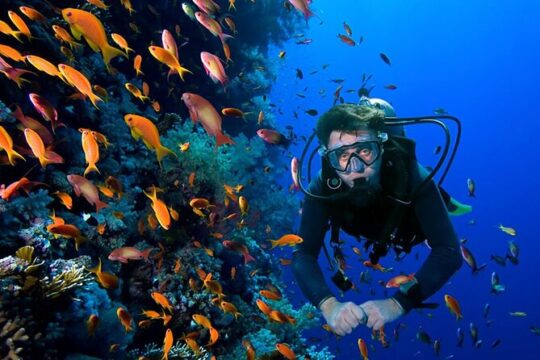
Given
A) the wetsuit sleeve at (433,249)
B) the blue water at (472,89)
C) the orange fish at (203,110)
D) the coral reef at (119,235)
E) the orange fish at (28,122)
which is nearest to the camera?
the wetsuit sleeve at (433,249)

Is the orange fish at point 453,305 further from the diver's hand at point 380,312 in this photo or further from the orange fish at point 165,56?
the orange fish at point 165,56

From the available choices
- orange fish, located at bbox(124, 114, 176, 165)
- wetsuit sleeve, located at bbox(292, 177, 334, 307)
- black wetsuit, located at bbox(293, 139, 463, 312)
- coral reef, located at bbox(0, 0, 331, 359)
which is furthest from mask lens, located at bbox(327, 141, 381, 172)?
coral reef, located at bbox(0, 0, 331, 359)

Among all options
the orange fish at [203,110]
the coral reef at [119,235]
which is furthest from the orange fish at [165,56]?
the coral reef at [119,235]

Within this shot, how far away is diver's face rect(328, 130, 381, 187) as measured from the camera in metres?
3.33

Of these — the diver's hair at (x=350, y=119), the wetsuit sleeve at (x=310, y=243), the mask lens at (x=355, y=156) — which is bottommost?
the wetsuit sleeve at (x=310, y=243)

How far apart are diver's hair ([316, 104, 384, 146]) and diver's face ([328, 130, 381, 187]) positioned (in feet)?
0.14

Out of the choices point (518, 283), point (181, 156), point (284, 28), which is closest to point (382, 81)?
point (518, 283)

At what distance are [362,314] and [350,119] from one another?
6.06 feet

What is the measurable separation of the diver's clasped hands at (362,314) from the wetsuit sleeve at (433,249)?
12 cm

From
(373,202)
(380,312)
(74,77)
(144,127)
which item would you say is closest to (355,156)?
(373,202)

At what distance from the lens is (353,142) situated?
11.2 feet

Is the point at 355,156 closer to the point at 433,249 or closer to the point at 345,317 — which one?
the point at 433,249

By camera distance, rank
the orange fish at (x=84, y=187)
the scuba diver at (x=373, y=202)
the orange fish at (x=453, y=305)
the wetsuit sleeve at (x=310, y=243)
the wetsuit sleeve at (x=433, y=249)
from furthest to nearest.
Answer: the orange fish at (x=453, y=305), the orange fish at (x=84, y=187), the wetsuit sleeve at (x=310, y=243), the scuba diver at (x=373, y=202), the wetsuit sleeve at (x=433, y=249)

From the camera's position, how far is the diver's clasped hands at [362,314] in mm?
2463
